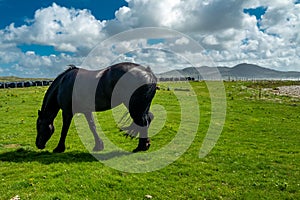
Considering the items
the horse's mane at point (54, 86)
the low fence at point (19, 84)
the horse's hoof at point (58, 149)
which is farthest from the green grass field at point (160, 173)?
the low fence at point (19, 84)

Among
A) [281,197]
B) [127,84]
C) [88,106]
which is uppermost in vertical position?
[127,84]

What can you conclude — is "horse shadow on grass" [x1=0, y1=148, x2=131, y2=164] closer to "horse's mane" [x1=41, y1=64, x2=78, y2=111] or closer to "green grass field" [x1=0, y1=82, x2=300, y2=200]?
"green grass field" [x1=0, y1=82, x2=300, y2=200]

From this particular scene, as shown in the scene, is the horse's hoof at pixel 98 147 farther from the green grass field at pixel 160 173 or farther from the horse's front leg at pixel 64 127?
the horse's front leg at pixel 64 127

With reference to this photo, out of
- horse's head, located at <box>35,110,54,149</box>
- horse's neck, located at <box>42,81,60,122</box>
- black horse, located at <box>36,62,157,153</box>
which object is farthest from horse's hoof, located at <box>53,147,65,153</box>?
horse's neck, located at <box>42,81,60,122</box>

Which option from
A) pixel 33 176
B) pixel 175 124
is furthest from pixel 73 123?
pixel 33 176

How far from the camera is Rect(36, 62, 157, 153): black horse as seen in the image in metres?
8.55

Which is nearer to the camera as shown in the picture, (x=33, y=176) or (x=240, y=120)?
(x=33, y=176)

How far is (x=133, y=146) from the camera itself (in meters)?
10.1

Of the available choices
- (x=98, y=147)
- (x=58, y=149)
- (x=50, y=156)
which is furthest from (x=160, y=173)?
(x=58, y=149)

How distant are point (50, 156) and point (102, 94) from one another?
2835mm

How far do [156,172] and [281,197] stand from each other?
3.36m

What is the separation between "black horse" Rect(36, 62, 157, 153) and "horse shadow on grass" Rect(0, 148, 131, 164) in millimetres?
415

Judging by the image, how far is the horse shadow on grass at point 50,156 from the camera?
837cm

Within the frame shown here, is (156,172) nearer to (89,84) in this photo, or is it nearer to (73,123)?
(89,84)
